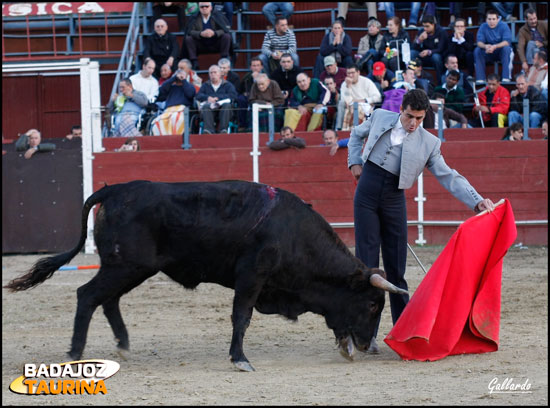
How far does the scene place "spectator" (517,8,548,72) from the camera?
11.9 m

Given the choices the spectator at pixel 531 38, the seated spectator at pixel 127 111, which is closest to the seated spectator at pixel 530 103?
the spectator at pixel 531 38

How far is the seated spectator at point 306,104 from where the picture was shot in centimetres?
1120

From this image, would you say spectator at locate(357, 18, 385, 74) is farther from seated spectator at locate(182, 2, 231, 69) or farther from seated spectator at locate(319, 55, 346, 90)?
seated spectator at locate(182, 2, 231, 69)

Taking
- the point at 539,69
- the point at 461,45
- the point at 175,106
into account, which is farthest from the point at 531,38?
the point at 175,106

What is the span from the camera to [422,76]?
38.2 ft

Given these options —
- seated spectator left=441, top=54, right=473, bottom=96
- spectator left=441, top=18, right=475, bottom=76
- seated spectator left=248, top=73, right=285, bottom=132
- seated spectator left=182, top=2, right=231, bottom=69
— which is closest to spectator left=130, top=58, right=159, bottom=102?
seated spectator left=182, top=2, right=231, bottom=69

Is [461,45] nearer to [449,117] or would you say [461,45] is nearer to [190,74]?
[449,117]

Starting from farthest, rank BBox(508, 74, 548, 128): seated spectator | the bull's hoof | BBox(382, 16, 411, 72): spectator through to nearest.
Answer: BBox(382, 16, 411, 72): spectator → BBox(508, 74, 548, 128): seated spectator → the bull's hoof

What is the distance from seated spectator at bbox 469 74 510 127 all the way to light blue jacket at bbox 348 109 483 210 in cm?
592

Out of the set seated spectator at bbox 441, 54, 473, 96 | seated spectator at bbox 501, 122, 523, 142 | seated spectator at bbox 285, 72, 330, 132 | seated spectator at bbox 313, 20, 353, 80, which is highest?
seated spectator at bbox 313, 20, 353, 80

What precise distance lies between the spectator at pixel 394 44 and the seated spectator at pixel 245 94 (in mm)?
1257

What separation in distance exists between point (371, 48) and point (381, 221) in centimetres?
725

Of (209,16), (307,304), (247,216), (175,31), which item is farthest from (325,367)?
(175,31)

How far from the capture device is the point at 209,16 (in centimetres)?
1317
